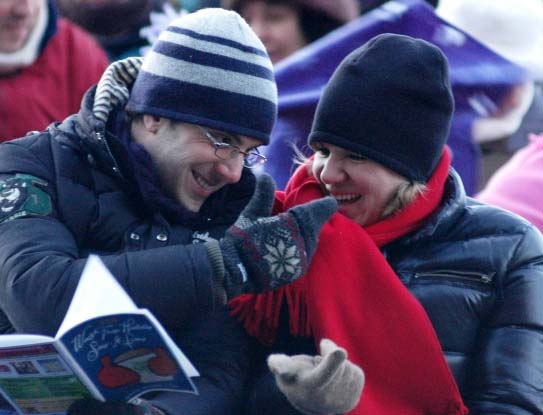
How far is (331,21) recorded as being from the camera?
170 inches

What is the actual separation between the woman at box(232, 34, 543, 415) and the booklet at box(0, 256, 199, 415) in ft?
1.45

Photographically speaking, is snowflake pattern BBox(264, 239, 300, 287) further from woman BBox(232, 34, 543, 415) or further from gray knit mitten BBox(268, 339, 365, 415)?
woman BBox(232, 34, 543, 415)

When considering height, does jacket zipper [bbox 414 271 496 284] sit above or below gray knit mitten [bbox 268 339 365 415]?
below

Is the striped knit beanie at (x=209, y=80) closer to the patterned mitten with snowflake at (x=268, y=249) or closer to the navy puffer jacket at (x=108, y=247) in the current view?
the navy puffer jacket at (x=108, y=247)

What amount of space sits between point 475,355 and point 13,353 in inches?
40.6

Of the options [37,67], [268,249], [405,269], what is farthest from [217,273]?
[37,67]

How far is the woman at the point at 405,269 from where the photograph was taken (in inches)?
102

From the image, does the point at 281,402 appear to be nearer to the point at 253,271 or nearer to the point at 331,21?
the point at 253,271

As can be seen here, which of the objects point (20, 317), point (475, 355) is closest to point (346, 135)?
point (475, 355)

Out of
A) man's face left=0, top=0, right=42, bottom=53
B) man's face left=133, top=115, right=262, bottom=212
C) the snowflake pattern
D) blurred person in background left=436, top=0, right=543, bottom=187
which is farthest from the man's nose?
blurred person in background left=436, top=0, right=543, bottom=187

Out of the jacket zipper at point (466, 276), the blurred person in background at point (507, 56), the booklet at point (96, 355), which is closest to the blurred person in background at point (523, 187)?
the blurred person in background at point (507, 56)

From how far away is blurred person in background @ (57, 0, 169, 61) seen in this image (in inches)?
176

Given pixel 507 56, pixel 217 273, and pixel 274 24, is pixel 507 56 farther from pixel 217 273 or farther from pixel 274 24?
pixel 217 273

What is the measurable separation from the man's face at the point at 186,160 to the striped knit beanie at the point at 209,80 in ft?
0.12
